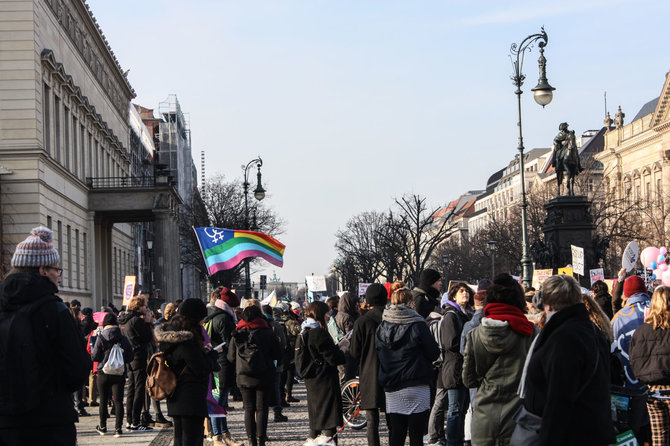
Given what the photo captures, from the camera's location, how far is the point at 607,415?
6.00m

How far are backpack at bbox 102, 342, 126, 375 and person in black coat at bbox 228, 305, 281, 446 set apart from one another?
2.99 m

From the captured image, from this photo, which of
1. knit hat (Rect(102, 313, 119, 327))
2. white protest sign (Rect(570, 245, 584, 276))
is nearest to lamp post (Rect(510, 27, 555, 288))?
white protest sign (Rect(570, 245, 584, 276))

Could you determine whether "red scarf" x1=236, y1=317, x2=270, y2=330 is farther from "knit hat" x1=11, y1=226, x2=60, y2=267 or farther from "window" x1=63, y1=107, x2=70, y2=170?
"window" x1=63, y1=107, x2=70, y2=170

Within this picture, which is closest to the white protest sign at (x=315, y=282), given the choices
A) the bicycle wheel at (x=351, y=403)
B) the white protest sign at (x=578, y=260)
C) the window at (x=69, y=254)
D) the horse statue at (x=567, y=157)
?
the horse statue at (x=567, y=157)

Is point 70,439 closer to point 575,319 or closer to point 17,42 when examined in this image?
point 575,319

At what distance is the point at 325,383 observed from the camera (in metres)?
11.6

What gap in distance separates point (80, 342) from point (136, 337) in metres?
9.27

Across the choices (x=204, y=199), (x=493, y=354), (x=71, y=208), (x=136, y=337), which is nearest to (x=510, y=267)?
(x=204, y=199)

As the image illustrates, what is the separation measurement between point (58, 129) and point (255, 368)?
109 ft

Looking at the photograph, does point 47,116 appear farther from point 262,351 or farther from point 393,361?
point 393,361

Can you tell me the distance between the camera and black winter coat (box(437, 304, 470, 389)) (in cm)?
1115

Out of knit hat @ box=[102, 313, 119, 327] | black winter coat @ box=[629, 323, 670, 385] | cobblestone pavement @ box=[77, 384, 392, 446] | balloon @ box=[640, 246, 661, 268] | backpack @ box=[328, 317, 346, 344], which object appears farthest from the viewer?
balloon @ box=[640, 246, 661, 268]

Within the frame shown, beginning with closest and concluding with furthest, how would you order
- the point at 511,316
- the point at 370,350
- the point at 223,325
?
the point at 511,316
the point at 370,350
the point at 223,325

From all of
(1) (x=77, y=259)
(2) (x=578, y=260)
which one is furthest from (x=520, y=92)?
(1) (x=77, y=259)
